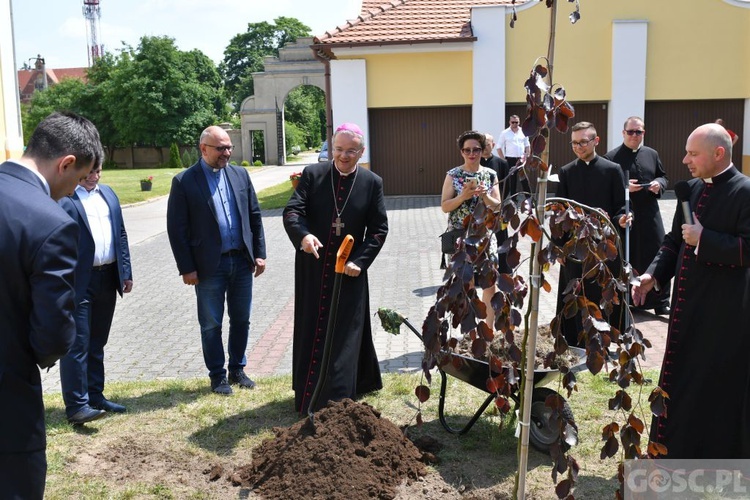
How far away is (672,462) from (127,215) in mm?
19371

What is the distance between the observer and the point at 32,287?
8.61 feet

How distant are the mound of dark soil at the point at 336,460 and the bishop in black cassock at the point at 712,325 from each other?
1515 mm

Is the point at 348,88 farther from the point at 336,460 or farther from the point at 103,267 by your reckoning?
the point at 336,460

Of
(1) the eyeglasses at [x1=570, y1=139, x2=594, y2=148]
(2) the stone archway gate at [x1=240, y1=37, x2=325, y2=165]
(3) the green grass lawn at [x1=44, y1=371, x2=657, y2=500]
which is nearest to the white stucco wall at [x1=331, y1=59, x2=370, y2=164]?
(1) the eyeglasses at [x1=570, y1=139, x2=594, y2=148]

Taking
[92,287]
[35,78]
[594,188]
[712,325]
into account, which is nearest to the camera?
[712,325]

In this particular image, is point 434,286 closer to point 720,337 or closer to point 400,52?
point 720,337

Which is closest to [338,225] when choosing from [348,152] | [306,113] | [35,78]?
[348,152]

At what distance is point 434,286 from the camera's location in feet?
34.2

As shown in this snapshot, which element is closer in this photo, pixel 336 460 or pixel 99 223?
pixel 336 460

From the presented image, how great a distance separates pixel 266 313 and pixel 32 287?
21.7ft

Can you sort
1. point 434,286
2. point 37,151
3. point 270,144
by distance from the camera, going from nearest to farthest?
point 37,151, point 434,286, point 270,144

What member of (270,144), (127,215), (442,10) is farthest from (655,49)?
(270,144)

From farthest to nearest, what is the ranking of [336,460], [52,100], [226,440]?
[52,100], [226,440], [336,460]

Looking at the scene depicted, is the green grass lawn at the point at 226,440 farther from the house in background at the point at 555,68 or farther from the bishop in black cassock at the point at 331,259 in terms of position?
the house in background at the point at 555,68
